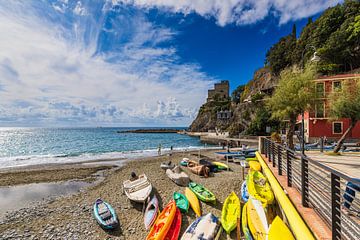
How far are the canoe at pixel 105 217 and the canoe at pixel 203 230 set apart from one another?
349 centimetres

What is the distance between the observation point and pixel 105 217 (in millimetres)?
8289

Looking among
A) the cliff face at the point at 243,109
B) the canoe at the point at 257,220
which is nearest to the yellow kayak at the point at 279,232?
the canoe at the point at 257,220

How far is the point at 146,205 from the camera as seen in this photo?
9641 millimetres

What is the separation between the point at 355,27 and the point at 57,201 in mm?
52393

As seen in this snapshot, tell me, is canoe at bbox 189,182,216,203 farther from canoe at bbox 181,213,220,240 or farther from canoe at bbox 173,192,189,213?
canoe at bbox 181,213,220,240

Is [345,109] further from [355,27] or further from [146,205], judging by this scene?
[355,27]

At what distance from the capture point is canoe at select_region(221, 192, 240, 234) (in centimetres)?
707

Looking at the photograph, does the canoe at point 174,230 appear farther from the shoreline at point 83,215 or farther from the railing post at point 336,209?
the railing post at point 336,209

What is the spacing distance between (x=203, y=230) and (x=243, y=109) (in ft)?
181

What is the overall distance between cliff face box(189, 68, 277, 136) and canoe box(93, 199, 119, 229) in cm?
4291

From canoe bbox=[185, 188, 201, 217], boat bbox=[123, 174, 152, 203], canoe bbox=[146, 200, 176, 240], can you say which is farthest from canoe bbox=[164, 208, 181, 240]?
boat bbox=[123, 174, 152, 203]

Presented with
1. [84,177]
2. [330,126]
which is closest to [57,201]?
[84,177]

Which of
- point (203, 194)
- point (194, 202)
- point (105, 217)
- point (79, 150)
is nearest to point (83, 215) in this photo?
point (105, 217)

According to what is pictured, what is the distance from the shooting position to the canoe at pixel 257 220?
229 inches
